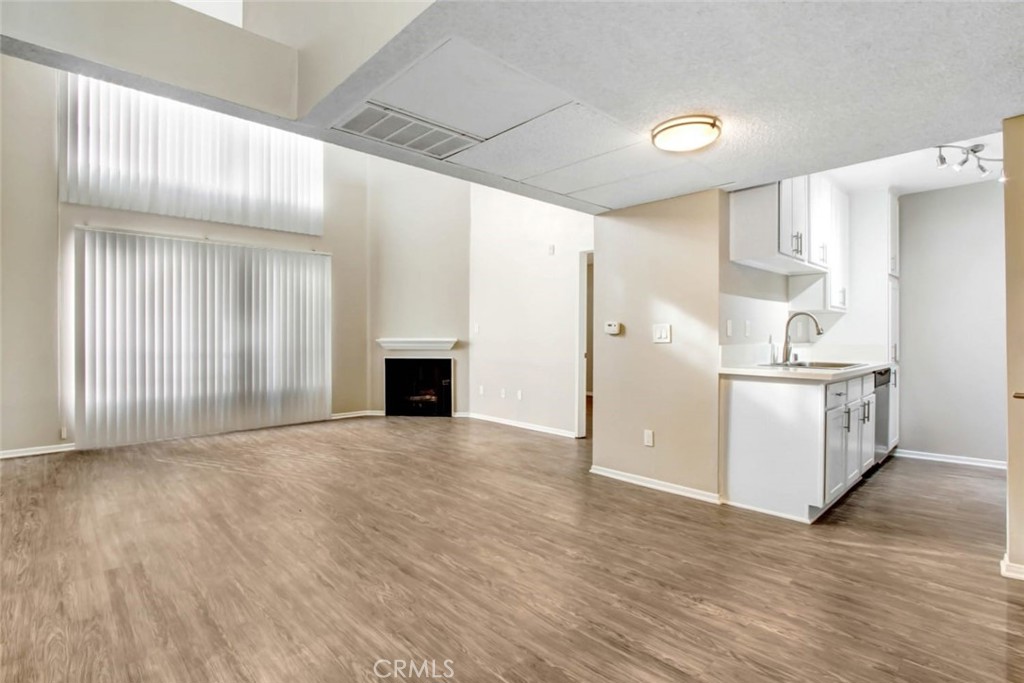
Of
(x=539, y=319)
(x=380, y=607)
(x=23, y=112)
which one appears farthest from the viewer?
(x=539, y=319)

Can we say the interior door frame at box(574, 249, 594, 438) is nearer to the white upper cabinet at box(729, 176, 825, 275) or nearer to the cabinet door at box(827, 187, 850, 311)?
the white upper cabinet at box(729, 176, 825, 275)

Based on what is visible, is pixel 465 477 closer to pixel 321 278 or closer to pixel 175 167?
pixel 321 278

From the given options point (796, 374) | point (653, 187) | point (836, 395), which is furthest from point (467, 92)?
point (836, 395)

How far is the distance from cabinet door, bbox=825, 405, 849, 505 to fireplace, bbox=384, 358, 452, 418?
5.00m

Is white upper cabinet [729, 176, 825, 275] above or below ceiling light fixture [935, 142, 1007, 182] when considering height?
below

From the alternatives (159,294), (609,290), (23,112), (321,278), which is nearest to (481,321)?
(321,278)

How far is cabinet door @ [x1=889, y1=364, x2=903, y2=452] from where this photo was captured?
4.41 m

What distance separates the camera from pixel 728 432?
126 inches

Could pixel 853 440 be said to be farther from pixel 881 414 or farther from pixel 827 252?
pixel 827 252

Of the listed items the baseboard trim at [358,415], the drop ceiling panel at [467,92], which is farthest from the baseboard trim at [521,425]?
the drop ceiling panel at [467,92]

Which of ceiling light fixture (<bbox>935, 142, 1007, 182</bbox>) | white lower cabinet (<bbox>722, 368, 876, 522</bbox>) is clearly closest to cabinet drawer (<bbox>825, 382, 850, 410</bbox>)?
white lower cabinet (<bbox>722, 368, 876, 522</bbox>)

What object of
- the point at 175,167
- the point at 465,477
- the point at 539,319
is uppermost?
the point at 175,167

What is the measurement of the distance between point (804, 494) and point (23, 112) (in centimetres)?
750

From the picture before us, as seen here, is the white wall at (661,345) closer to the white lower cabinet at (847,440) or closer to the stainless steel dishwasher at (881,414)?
the white lower cabinet at (847,440)
